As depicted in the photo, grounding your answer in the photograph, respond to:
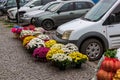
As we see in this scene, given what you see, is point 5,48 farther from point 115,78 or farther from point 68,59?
point 115,78

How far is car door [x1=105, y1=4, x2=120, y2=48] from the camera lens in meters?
9.45

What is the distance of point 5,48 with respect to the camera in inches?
481

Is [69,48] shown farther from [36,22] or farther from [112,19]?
[36,22]

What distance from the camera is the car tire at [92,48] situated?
9578 mm

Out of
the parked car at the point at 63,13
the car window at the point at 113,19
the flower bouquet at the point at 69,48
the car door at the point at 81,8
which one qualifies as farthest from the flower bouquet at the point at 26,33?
the car door at the point at 81,8

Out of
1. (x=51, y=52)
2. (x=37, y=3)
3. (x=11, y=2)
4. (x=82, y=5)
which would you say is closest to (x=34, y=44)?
(x=51, y=52)

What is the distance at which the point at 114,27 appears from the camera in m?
9.43

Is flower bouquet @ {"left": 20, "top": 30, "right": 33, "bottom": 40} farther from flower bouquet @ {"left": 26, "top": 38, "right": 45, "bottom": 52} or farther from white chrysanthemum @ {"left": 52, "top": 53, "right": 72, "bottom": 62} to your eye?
white chrysanthemum @ {"left": 52, "top": 53, "right": 72, "bottom": 62}

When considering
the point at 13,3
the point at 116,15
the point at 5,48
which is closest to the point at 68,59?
the point at 116,15

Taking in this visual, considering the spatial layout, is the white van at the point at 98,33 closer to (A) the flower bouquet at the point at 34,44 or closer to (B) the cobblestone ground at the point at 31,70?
(B) the cobblestone ground at the point at 31,70

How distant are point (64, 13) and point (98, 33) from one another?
26.6 feet

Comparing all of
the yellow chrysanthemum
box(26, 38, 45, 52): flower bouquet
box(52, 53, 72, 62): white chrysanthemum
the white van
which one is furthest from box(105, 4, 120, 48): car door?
box(26, 38, 45, 52): flower bouquet

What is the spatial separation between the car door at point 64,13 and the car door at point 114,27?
7907 mm

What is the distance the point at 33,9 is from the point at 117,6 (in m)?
12.4
